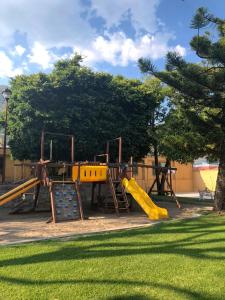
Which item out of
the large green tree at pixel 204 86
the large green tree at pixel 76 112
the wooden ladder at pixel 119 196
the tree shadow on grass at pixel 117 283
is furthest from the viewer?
the large green tree at pixel 76 112

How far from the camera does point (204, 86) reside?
12.7m

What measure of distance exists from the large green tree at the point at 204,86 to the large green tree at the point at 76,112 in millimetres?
3751

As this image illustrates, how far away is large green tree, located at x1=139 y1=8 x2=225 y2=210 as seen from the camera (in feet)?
40.1

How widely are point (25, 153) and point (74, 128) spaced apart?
2565mm

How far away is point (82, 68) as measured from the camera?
1747cm

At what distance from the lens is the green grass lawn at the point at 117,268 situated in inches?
177

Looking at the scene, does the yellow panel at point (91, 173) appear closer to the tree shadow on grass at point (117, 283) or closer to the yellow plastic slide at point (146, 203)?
the yellow plastic slide at point (146, 203)

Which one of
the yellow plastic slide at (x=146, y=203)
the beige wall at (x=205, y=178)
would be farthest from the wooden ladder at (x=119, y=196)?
the beige wall at (x=205, y=178)

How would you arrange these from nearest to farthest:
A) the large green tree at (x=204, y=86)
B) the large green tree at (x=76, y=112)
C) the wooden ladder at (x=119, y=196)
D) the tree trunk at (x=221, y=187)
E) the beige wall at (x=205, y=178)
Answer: the large green tree at (x=204, y=86) < the tree trunk at (x=221, y=187) < the wooden ladder at (x=119, y=196) < the large green tree at (x=76, y=112) < the beige wall at (x=205, y=178)

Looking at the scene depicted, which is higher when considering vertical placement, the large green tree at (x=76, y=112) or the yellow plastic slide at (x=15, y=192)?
the large green tree at (x=76, y=112)

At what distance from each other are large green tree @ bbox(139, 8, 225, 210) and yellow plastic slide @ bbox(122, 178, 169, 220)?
2.36 metres

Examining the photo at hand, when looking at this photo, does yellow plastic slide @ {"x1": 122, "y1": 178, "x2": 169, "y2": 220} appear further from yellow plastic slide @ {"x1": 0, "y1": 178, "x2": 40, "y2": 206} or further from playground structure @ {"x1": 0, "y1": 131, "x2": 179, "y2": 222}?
yellow plastic slide @ {"x1": 0, "y1": 178, "x2": 40, "y2": 206}

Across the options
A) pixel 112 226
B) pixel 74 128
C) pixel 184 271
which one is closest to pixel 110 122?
pixel 74 128

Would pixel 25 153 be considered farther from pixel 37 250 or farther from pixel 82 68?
pixel 37 250
